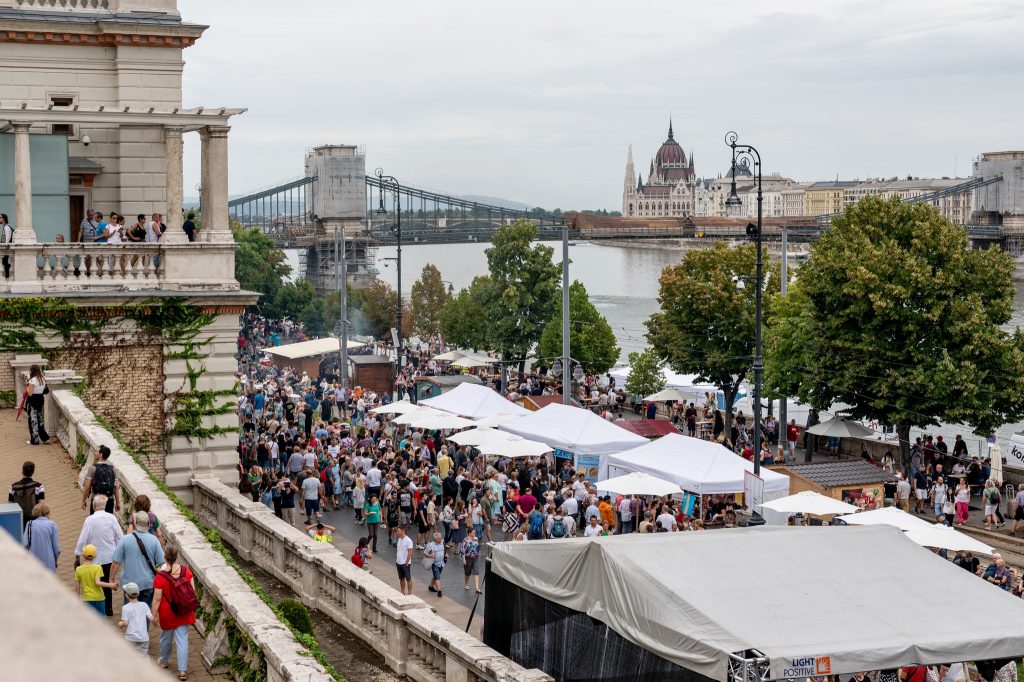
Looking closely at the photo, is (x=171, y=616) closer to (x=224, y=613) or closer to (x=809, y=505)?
(x=224, y=613)

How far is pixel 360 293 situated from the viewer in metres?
99.6

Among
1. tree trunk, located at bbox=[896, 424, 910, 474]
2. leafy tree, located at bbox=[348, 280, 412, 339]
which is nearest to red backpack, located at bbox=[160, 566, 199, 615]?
tree trunk, located at bbox=[896, 424, 910, 474]

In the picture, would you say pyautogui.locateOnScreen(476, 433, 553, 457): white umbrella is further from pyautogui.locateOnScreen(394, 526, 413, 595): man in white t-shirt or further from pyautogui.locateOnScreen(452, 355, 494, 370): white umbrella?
pyautogui.locateOnScreen(452, 355, 494, 370): white umbrella

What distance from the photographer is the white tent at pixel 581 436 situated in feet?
95.8

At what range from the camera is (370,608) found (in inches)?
511

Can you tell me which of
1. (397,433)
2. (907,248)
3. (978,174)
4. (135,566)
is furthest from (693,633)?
(978,174)

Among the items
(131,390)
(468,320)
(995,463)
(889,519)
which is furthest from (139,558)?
(468,320)

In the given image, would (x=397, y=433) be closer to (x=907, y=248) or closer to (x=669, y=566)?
(x=907, y=248)

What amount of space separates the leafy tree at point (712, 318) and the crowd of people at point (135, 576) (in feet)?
123

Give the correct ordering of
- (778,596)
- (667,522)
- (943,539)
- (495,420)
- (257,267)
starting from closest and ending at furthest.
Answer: (778,596) → (943,539) → (667,522) → (495,420) → (257,267)

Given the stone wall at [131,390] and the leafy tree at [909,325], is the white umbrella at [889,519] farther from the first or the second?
the leafy tree at [909,325]

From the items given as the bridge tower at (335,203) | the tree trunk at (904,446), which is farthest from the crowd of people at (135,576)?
the bridge tower at (335,203)

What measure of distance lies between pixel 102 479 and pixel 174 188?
939 centimetres

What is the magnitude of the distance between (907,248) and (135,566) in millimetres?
31792
